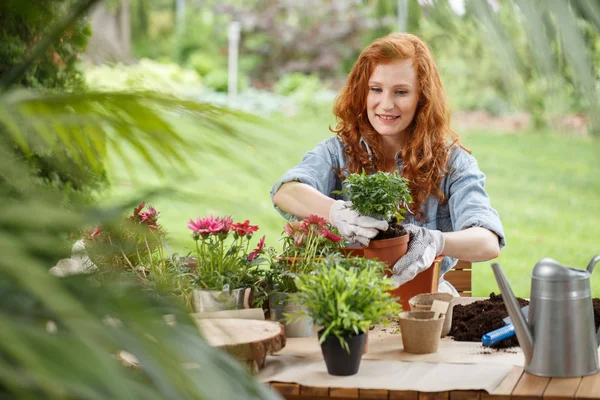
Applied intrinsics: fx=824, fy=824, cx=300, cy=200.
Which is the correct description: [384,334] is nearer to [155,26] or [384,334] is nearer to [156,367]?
[156,367]

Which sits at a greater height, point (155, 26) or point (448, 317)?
point (155, 26)

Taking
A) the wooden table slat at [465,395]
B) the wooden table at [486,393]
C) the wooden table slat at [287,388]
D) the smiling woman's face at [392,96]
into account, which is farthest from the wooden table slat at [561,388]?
the smiling woman's face at [392,96]

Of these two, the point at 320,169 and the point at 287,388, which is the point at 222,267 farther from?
the point at 320,169

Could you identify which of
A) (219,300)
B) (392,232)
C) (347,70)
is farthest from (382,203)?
(347,70)

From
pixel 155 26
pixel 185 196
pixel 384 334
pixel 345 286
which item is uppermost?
pixel 155 26

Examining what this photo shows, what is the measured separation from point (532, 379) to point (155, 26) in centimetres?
1026

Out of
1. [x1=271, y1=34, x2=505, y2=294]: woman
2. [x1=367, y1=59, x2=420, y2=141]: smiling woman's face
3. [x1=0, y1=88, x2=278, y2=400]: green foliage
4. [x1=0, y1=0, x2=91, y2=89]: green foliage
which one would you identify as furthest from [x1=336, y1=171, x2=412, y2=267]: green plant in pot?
[x1=0, y1=88, x2=278, y2=400]: green foliage

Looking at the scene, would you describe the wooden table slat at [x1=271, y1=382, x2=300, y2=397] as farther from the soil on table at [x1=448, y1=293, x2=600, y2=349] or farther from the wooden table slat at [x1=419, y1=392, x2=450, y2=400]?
the soil on table at [x1=448, y1=293, x2=600, y2=349]

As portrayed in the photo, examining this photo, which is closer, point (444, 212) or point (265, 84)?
point (444, 212)

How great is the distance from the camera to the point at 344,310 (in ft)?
5.01

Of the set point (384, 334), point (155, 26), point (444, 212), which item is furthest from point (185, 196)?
point (155, 26)

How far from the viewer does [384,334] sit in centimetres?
190

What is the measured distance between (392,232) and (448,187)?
74cm

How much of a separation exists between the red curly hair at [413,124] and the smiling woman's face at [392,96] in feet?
0.09
